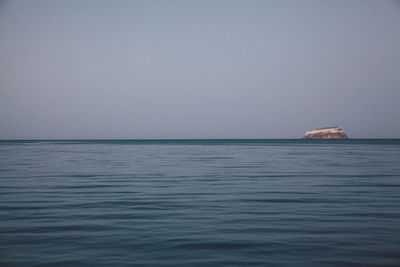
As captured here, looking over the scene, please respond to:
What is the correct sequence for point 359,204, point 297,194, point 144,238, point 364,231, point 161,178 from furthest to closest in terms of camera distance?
point 161,178, point 297,194, point 359,204, point 364,231, point 144,238

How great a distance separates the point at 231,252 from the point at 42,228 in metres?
4.78

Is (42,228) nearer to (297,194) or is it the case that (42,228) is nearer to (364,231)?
(364,231)

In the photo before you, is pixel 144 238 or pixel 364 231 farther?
pixel 364 231

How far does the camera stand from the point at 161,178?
1877 centimetres

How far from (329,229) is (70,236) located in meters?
6.03

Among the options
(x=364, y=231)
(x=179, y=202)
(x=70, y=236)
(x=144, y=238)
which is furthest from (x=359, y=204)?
(x=70, y=236)

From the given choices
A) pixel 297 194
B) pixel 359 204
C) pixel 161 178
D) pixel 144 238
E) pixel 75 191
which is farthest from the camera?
pixel 161 178

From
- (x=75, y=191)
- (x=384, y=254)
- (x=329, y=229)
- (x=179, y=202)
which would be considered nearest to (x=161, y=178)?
(x=75, y=191)

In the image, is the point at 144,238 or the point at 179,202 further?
the point at 179,202

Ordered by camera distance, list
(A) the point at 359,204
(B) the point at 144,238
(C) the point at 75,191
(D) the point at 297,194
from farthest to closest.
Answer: (C) the point at 75,191 → (D) the point at 297,194 → (A) the point at 359,204 → (B) the point at 144,238

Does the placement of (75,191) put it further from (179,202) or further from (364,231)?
(364,231)

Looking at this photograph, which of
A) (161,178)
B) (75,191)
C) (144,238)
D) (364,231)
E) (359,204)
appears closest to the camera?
(144,238)

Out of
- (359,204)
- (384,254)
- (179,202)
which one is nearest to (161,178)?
(179,202)

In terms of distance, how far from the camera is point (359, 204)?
36.8ft
